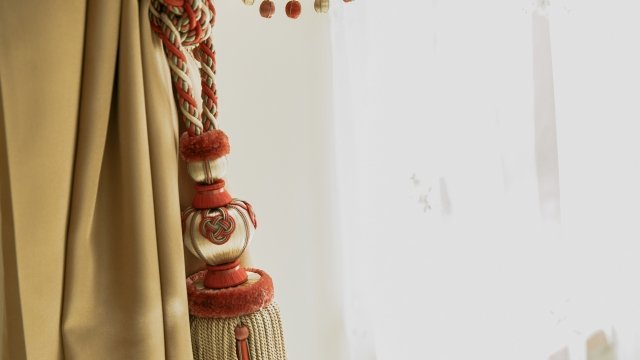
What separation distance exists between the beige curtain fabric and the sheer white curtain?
564mm

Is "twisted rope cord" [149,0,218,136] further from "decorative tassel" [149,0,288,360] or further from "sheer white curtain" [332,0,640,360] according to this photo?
"sheer white curtain" [332,0,640,360]

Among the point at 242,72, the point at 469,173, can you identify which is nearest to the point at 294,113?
the point at 242,72

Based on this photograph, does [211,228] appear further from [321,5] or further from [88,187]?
[321,5]

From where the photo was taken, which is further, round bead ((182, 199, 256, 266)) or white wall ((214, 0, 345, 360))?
white wall ((214, 0, 345, 360))

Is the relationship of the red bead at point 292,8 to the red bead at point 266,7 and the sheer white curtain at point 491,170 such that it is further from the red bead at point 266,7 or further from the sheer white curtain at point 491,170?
the sheer white curtain at point 491,170

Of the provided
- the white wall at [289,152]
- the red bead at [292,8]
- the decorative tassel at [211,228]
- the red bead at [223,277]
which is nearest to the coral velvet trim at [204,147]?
the decorative tassel at [211,228]

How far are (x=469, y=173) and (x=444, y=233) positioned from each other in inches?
5.3

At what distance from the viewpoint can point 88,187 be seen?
0.71 meters

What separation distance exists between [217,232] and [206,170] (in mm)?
83

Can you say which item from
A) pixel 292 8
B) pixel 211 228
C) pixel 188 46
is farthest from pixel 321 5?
pixel 211 228

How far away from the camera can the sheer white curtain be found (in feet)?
3.40

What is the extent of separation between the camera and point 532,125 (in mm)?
1076

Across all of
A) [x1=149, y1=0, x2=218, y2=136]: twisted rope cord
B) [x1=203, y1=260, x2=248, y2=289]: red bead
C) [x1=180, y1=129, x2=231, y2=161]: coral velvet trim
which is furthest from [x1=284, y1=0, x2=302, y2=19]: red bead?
[x1=203, y1=260, x2=248, y2=289]: red bead

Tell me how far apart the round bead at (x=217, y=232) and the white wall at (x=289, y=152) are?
380 mm
